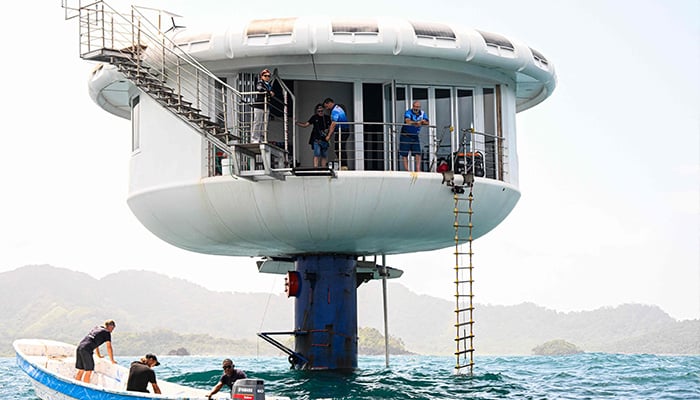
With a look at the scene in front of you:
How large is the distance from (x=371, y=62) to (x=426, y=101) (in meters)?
2.04

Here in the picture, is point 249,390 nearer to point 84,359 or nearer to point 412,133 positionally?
point 84,359

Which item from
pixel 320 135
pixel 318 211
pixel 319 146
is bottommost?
pixel 318 211

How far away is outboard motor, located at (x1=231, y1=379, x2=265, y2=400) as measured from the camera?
1683cm

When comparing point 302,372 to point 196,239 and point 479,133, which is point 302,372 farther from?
point 479,133

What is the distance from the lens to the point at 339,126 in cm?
2242

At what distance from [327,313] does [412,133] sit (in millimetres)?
5318

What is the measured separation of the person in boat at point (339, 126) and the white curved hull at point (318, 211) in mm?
904

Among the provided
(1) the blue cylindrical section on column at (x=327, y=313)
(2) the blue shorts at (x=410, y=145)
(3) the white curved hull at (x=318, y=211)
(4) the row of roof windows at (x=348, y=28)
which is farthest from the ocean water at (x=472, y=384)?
(4) the row of roof windows at (x=348, y=28)

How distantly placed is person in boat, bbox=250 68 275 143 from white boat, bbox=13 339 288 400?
5.70 metres

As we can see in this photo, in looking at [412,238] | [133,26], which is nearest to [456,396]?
[412,238]

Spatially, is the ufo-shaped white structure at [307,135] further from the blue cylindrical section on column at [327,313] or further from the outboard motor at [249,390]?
the outboard motor at [249,390]

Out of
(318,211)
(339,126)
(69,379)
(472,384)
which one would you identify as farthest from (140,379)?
(472,384)

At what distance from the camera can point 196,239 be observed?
24.5 meters

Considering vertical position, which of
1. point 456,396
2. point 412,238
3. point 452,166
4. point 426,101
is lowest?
point 456,396
